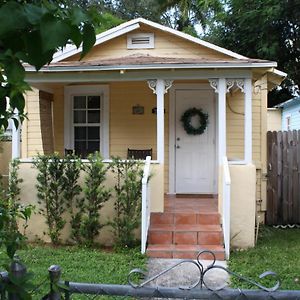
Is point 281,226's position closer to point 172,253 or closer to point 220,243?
point 220,243

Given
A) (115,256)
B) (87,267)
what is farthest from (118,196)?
(87,267)

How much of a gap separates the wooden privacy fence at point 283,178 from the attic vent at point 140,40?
3.40m

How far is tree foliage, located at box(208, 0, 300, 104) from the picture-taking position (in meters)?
20.0

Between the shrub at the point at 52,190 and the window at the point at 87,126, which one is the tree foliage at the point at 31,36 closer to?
the shrub at the point at 52,190

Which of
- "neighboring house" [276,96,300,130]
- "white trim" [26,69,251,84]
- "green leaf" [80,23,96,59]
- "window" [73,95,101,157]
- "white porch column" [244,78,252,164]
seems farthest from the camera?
"neighboring house" [276,96,300,130]

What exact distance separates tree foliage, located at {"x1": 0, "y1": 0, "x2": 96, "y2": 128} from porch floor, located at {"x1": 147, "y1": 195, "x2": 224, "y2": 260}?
20.8 feet

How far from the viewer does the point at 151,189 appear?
27.1 ft

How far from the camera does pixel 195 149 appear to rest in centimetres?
1028

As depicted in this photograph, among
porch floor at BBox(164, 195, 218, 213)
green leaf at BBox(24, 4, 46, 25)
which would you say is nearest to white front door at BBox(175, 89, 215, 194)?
porch floor at BBox(164, 195, 218, 213)

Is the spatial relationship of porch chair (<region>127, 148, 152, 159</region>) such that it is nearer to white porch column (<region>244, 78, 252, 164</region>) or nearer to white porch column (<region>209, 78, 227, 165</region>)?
white porch column (<region>209, 78, 227, 165</region>)

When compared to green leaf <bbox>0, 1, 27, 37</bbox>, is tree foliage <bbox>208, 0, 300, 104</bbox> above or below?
above

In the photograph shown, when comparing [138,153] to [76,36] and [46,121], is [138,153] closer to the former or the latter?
[46,121]

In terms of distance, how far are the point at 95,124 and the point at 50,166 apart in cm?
279

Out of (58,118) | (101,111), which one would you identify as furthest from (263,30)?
(58,118)
